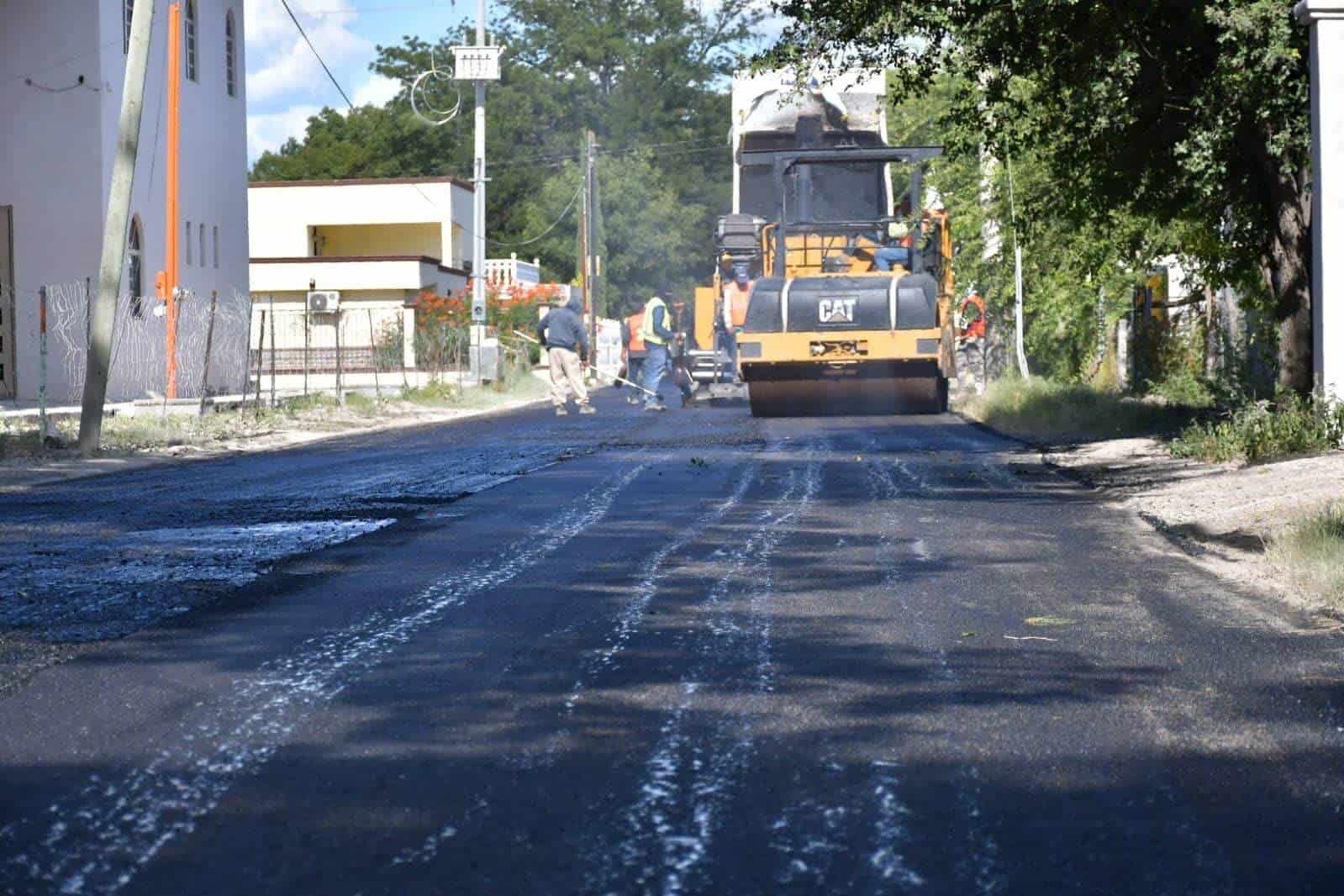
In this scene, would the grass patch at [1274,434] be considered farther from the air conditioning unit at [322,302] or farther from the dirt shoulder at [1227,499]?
the air conditioning unit at [322,302]

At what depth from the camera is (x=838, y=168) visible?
26156mm

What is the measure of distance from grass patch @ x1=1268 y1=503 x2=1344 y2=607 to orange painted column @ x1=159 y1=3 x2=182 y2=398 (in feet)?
64.4

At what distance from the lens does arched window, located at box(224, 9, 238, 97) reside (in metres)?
36.2

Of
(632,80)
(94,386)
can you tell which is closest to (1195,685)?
(94,386)

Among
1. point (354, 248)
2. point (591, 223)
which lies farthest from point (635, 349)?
point (354, 248)

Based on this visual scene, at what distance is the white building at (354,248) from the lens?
55.4m

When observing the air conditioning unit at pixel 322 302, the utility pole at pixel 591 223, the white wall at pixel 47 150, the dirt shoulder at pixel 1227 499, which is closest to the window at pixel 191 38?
the white wall at pixel 47 150

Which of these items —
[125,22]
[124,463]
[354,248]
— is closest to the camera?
[124,463]

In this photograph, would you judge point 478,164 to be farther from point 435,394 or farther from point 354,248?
point 354,248

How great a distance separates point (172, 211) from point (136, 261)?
14.2ft

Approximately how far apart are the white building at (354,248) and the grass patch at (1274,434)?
38078 mm

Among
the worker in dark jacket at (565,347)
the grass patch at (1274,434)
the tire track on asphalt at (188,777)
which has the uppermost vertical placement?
the worker in dark jacket at (565,347)

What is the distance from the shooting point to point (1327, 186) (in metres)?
14.4

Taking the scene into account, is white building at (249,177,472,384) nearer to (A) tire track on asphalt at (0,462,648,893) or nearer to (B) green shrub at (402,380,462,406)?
(B) green shrub at (402,380,462,406)
